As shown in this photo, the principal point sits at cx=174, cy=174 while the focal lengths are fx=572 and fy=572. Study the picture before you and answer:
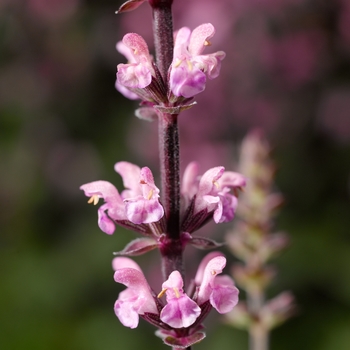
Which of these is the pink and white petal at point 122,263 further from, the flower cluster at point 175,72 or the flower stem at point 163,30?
the flower stem at point 163,30

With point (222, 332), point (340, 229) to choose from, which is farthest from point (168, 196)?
point (340, 229)

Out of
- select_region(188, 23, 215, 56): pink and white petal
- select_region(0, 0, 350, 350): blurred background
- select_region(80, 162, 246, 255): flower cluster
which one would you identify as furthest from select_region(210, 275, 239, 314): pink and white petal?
select_region(0, 0, 350, 350): blurred background

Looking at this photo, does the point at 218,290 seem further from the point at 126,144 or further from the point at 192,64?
the point at 126,144

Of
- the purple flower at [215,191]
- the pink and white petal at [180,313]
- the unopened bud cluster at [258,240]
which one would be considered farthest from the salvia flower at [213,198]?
the unopened bud cluster at [258,240]

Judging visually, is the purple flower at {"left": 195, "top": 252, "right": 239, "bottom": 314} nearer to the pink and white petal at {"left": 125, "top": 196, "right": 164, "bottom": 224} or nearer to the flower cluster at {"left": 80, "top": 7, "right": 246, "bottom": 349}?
the flower cluster at {"left": 80, "top": 7, "right": 246, "bottom": 349}

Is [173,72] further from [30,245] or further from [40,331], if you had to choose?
[30,245]
